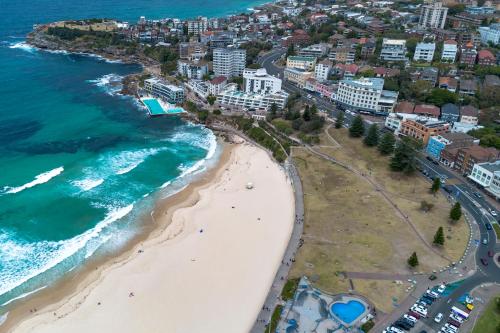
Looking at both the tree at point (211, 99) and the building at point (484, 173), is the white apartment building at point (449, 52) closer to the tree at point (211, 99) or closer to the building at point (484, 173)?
the building at point (484, 173)

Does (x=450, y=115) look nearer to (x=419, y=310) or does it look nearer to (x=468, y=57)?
(x=468, y=57)

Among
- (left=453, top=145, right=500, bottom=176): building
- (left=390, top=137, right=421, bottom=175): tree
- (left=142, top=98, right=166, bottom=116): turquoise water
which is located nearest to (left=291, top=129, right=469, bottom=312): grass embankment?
(left=390, top=137, right=421, bottom=175): tree

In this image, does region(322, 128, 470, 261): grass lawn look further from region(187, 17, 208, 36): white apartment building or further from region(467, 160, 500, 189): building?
region(187, 17, 208, 36): white apartment building

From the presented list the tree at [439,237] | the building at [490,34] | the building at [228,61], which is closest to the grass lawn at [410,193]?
the tree at [439,237]

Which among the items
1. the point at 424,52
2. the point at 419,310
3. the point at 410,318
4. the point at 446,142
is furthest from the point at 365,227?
the point at 424,52

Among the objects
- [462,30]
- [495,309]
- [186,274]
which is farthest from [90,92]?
[462,30]

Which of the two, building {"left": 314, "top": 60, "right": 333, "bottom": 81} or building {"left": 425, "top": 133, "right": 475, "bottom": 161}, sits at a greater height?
building {"left": 314, "top": 60, "right": 333, "bottom": 81}
